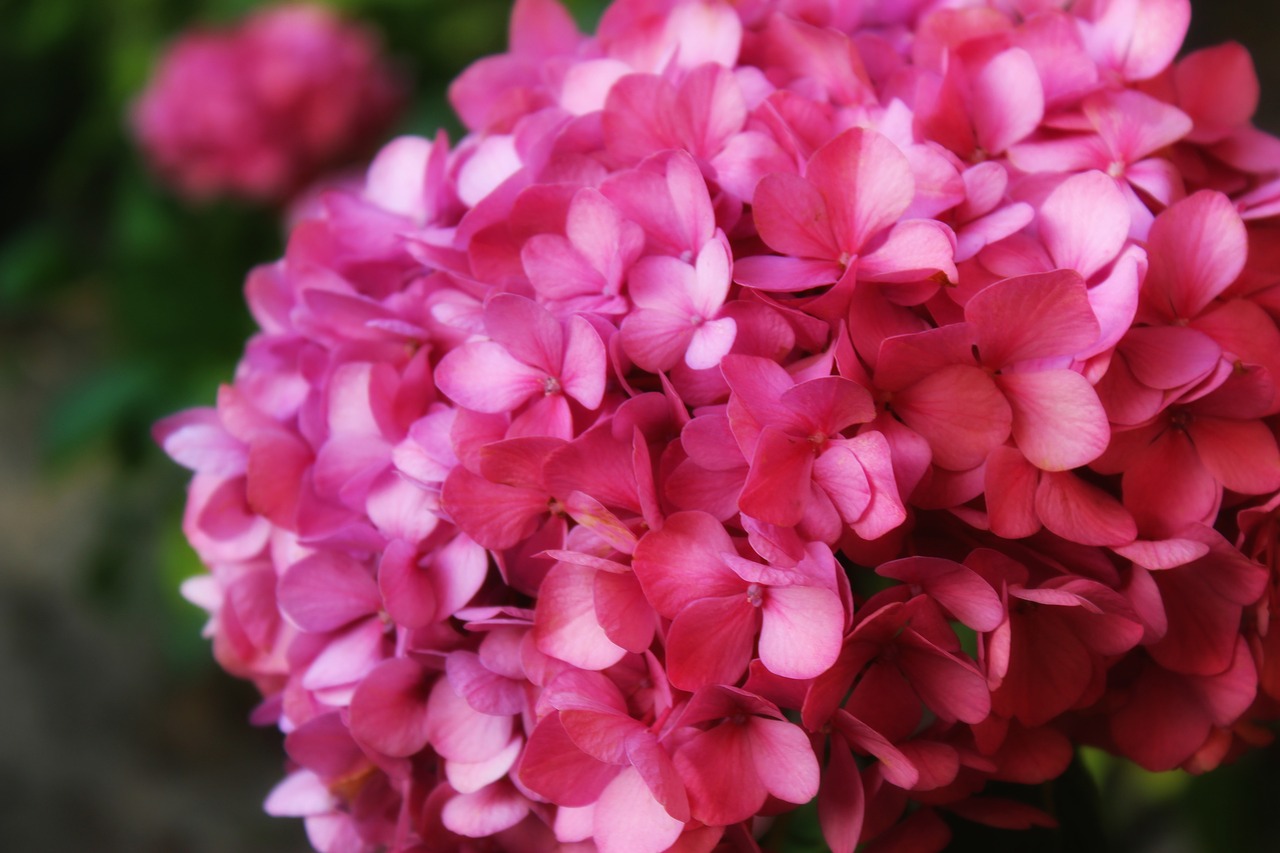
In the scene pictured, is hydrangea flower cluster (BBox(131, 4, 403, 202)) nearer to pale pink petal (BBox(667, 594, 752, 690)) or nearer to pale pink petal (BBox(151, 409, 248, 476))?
pale pink petal (BBox(151, 409, 248, 476))

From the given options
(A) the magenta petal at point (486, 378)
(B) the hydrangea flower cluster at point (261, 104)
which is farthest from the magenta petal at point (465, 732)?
(B) the hydrangea flower cluster at point (261, 104)

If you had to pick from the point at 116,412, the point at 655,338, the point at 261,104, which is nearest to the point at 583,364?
the point at 655,338

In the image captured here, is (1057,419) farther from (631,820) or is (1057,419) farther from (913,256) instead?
(631,820)

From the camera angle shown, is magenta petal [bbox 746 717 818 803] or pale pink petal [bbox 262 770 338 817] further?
pale pink petal [bbox 262 770 338 817]

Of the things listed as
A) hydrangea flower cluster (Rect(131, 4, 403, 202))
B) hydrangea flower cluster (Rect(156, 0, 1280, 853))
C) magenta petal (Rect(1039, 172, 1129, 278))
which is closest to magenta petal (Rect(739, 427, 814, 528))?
hydrangea flower cluster (Rect(156, 0, 1280, 853))

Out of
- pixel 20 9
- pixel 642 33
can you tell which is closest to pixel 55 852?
pixel 20 9

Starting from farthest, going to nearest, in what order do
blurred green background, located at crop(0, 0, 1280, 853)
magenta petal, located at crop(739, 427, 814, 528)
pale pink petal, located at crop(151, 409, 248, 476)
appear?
blurred green background, located at crop(0, 0, 1280, 853) < pale pink petal, located at crop(151, 409, 248, 476) < magenta petal, located at crop(739, 427, 814, 528)
